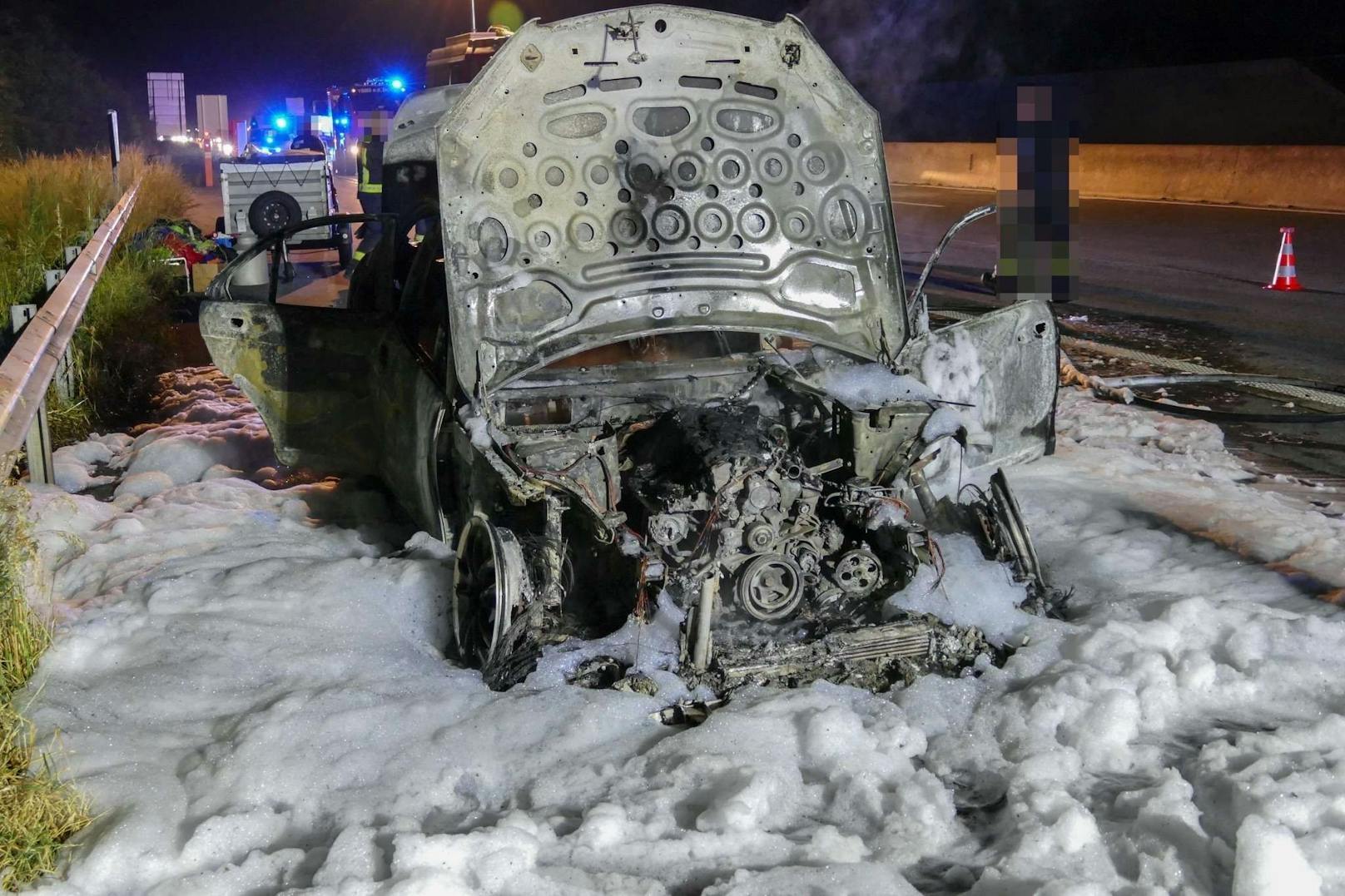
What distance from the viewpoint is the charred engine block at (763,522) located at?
15.0 feet

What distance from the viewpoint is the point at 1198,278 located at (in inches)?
563

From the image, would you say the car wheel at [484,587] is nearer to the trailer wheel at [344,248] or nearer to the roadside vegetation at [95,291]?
the roadside vegetation at [95,291]

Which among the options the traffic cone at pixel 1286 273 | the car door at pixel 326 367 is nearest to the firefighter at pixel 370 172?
the car door at pixel 326 367

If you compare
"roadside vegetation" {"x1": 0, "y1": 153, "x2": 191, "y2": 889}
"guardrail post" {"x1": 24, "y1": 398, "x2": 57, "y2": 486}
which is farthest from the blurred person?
"guardrail post" {"x1": 24, "y1": 398, "x2": 57, "y2": 486}

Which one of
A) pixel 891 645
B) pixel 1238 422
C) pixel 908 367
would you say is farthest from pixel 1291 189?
pixel 891 645

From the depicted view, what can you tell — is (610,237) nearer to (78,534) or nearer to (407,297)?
(407,297)

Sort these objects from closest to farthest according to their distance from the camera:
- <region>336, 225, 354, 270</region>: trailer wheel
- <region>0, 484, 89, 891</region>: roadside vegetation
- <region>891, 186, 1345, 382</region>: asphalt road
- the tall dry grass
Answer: <region>0, 484, 89, 891</region>: roadside vegetation
the tall dry grass
<region>891, 186, 1345, 382</region>: asphalt road
<region>336, 225, 354, 270</region>: trailer wheel

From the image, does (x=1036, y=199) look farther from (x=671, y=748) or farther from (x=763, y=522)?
(x=671, y=748)

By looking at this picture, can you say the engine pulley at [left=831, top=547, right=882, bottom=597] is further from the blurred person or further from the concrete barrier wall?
the concrete barrier wall

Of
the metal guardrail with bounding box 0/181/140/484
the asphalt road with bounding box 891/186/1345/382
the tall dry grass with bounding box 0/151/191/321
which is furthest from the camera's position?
the asphalt road with bounding box 891/186/1345/382

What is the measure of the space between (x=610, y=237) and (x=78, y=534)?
10.3 ft

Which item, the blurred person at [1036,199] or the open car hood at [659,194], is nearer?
the open car hood at [659,194]

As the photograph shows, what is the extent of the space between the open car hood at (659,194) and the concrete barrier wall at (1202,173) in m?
15.4

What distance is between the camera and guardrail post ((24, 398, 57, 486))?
262 inches
